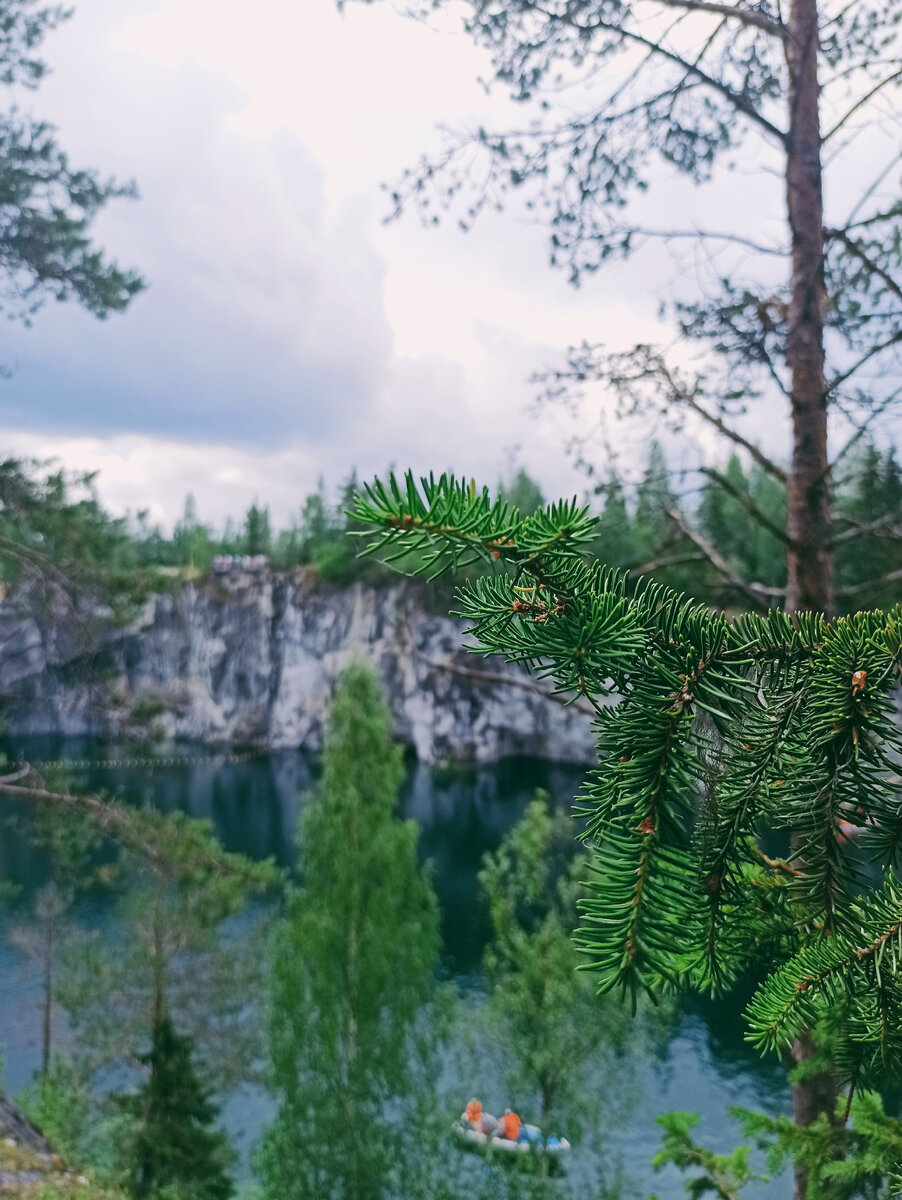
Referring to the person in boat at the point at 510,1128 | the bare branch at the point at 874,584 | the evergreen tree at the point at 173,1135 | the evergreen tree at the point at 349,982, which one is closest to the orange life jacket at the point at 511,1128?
the person in boat at the point at 510,1128

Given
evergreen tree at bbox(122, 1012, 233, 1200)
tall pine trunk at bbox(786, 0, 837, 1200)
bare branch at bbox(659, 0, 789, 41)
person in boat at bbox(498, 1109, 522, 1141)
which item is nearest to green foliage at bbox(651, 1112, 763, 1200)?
tall pine trunk at bbox(786, 0, 837, 1200)

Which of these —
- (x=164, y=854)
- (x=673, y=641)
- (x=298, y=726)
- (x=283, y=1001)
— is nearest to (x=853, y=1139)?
(x=673, y=641)

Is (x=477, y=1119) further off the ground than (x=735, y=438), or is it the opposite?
(x=735, y=438)

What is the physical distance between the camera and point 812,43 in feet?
9.56

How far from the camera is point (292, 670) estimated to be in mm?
35562

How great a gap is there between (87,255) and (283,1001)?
6.85 metres

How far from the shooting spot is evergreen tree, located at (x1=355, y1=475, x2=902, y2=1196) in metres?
0.54

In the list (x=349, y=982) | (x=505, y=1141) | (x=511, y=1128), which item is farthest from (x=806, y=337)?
(x=511, y=1128)

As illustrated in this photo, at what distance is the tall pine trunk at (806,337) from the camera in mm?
2844

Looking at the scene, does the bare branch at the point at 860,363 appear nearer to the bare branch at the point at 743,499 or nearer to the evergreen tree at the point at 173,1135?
the bare branch at the point at 743,499

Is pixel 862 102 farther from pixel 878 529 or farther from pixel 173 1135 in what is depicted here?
pixel 173 1135

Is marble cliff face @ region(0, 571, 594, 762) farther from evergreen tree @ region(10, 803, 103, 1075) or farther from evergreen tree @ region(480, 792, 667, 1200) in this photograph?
evergreen tree @ region(480, 792, 667, 1200)

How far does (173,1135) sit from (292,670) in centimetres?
2803

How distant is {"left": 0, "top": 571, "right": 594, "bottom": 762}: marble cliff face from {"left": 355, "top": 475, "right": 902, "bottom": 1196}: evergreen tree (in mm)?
27328
